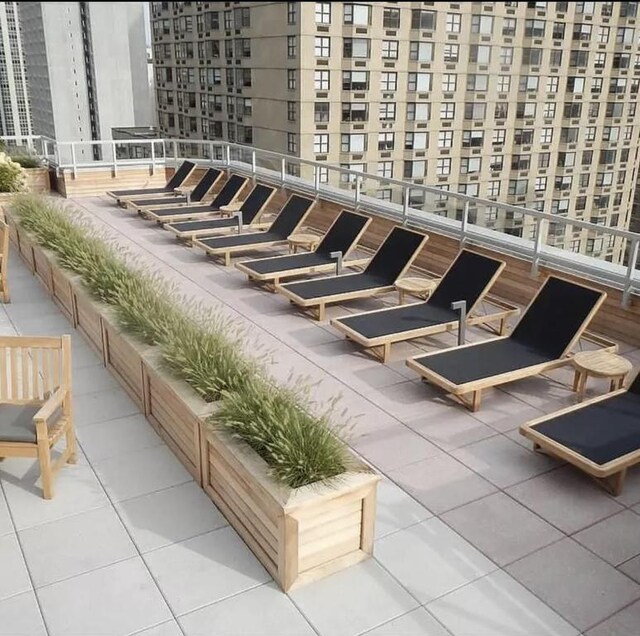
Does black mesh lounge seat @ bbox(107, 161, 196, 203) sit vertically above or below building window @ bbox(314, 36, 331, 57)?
below

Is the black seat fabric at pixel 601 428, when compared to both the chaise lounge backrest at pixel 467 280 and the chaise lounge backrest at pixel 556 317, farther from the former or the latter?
the chaise lounge backrest at pixel 467 280

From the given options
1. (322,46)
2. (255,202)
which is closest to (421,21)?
(322,46)

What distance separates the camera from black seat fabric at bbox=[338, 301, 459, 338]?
622 cm

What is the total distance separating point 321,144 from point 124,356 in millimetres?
53642

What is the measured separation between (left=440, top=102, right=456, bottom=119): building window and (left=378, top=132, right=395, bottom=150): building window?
6.13m

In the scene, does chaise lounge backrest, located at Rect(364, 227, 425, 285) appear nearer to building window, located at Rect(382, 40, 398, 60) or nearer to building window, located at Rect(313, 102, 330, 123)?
building window, located at Rect(313, 102, 330, 123)

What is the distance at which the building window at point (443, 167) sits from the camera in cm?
6412

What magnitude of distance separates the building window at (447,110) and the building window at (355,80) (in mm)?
9656

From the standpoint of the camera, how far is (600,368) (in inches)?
203

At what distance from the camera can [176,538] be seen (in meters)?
3.68

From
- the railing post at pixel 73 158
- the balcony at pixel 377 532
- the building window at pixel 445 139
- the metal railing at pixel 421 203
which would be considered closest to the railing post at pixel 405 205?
the metal railing at pixel 421 203

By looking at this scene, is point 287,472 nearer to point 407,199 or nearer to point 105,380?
point 105,380

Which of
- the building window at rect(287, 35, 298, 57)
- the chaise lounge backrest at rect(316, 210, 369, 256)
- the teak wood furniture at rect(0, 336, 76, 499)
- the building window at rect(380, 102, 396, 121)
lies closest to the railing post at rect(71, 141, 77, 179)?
the chaise lounge backrest at rect(316, 210, 369, 256)

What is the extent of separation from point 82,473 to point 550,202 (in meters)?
75.8
